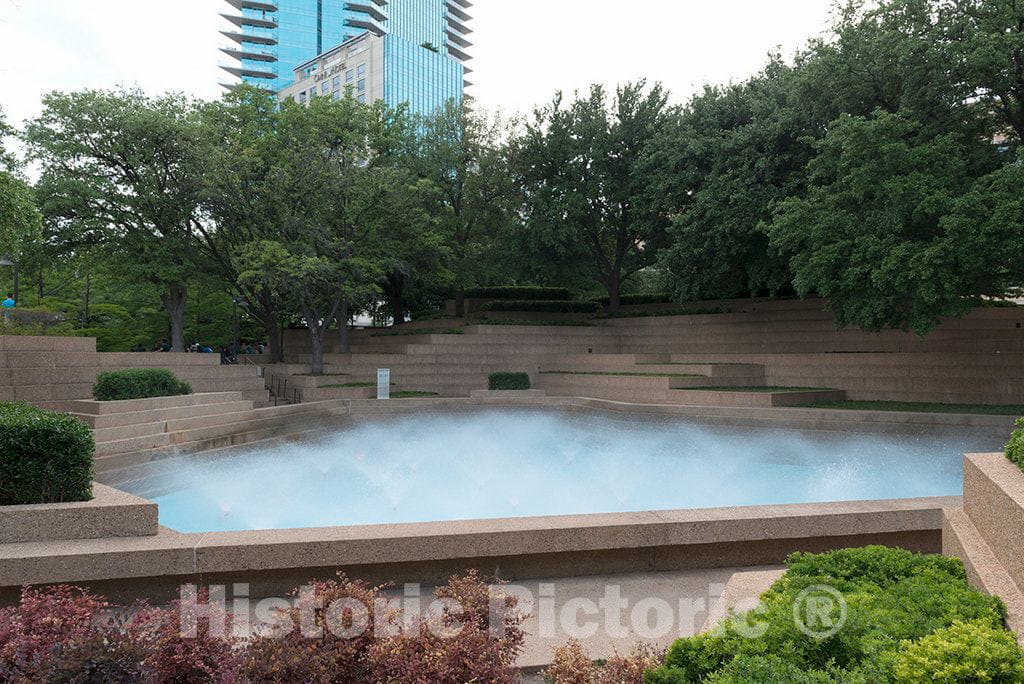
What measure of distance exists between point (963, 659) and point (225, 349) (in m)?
38.0

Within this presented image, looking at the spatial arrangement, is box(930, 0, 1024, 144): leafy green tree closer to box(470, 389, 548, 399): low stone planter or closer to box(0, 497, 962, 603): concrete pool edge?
box(0, 497, 962, 603): concrete pool edge

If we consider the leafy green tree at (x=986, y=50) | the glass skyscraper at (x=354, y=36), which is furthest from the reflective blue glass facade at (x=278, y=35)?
the leafy green tree at (x=986, y=50)

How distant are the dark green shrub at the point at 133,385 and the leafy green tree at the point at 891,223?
16213 mm

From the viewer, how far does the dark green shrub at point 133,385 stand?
1374 cm

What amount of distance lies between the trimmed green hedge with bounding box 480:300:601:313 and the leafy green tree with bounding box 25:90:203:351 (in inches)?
574

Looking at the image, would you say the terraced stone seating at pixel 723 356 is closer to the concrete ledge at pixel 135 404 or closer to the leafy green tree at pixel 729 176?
the leafy green tree at pixel 729 176

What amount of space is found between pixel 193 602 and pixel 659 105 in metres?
31.1

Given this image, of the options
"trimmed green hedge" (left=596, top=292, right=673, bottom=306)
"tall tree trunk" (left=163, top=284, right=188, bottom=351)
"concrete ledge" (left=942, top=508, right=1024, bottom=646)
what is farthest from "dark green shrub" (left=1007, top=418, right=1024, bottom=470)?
"trimmed green hedge" (left=596, top=292, right=673, bottom=306)

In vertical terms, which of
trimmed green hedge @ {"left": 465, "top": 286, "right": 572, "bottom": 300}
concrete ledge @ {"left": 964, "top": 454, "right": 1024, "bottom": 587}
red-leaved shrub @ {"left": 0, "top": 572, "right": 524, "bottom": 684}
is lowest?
red-leaved shrub @ {"left": 0, "top": 572, "right": 524, "bottom": 684}

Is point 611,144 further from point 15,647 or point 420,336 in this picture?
point 15,647

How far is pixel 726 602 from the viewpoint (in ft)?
13.4

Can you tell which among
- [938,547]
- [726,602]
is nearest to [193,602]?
[726,602]

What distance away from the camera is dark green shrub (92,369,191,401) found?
13.7 metres

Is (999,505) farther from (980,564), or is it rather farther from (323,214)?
(323,214)
